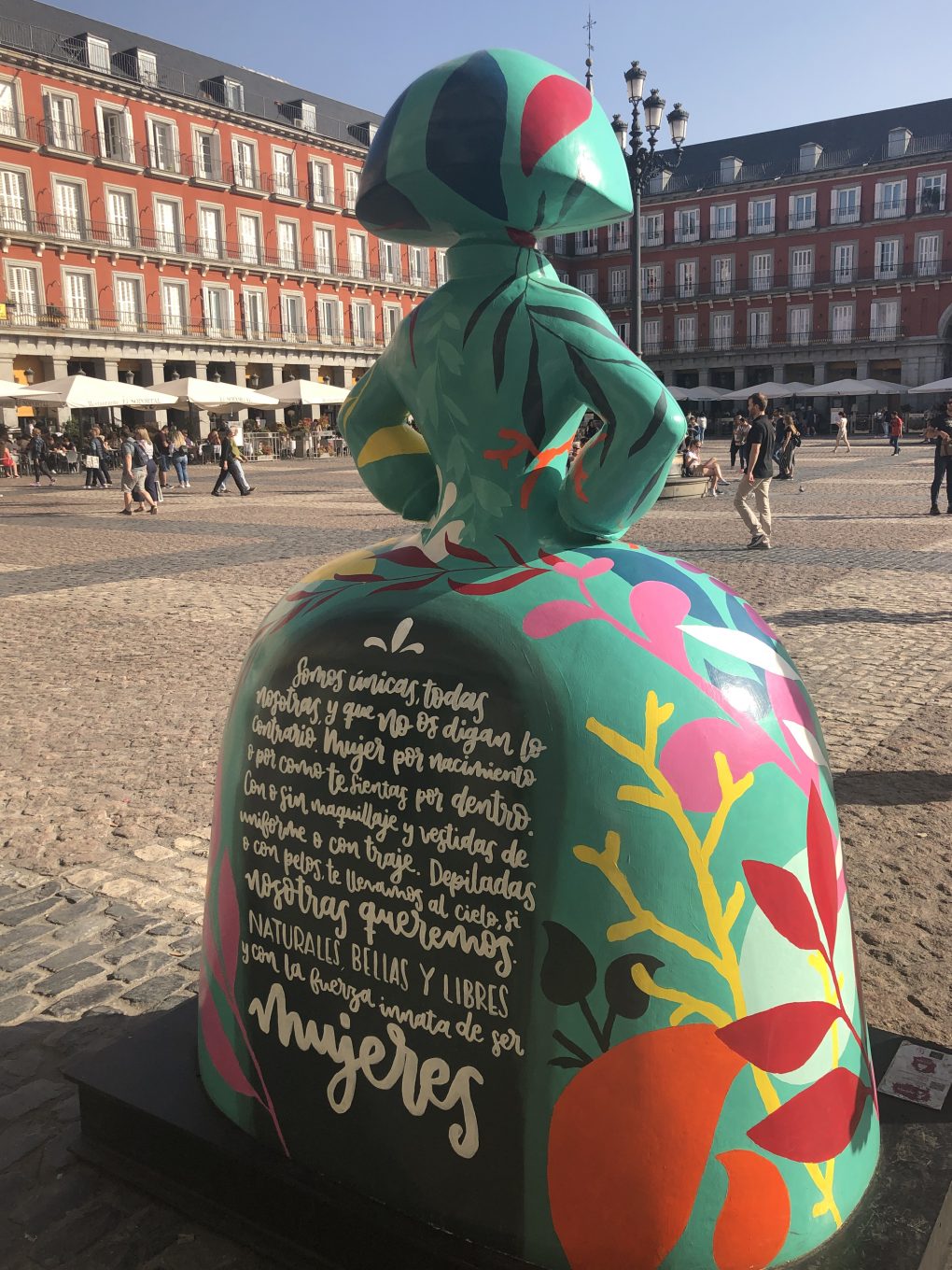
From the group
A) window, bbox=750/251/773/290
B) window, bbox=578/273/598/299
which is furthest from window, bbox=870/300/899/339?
window, bbox=578/273/598/299

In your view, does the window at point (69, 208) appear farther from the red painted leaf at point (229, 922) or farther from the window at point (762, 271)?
the red painted leaf at point (229, 922)

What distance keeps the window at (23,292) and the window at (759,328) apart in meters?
31.7

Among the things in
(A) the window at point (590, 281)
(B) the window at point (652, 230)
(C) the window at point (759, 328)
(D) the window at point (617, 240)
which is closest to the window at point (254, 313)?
(A) the window at point (590, 281)

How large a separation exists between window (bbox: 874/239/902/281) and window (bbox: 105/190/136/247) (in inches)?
1262

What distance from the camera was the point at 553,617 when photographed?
1.62 m

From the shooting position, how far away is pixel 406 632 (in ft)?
5.57

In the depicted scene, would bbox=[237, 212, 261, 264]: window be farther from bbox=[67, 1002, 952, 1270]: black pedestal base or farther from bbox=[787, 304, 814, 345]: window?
bbox=[67, 1002, 952, 1270]: black pedestal base

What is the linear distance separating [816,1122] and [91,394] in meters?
25.2

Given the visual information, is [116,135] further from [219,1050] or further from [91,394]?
[219,1050]

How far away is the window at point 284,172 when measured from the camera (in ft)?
136

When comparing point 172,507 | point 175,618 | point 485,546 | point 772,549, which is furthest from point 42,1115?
point 172,507

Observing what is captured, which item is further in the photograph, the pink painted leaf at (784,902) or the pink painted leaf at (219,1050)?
the pink painted leaf at (219,1050)

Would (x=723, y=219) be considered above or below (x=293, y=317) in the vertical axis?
above

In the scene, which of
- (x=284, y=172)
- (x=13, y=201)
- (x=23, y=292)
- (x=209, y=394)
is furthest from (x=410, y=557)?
(x=284, y=172)
